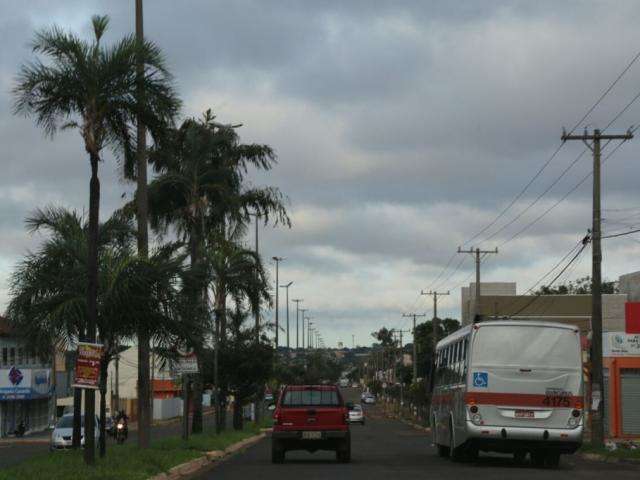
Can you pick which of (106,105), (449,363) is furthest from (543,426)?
(106,105)

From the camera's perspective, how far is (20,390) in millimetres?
73188

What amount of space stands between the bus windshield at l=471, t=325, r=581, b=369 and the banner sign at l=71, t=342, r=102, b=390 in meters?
8.50

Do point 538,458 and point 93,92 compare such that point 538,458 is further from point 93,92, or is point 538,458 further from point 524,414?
point 93,92

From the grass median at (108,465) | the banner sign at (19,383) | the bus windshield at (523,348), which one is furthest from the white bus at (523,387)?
the banner sign at (19,383)

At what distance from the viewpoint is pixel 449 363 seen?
1129 inches

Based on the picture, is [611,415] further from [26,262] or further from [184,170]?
[26,262]

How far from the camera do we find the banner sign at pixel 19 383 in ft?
236

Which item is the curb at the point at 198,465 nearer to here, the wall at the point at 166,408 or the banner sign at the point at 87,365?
the banner sign at the point at 87,365

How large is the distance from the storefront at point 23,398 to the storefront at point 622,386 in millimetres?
37446

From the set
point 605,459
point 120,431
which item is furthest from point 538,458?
point 120,431

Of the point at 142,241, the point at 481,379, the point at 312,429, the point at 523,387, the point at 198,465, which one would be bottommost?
the point at 198,465

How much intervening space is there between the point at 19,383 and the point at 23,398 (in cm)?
196

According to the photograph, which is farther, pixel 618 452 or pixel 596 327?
pixel 596 327

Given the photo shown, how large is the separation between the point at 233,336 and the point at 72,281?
26.6 m
